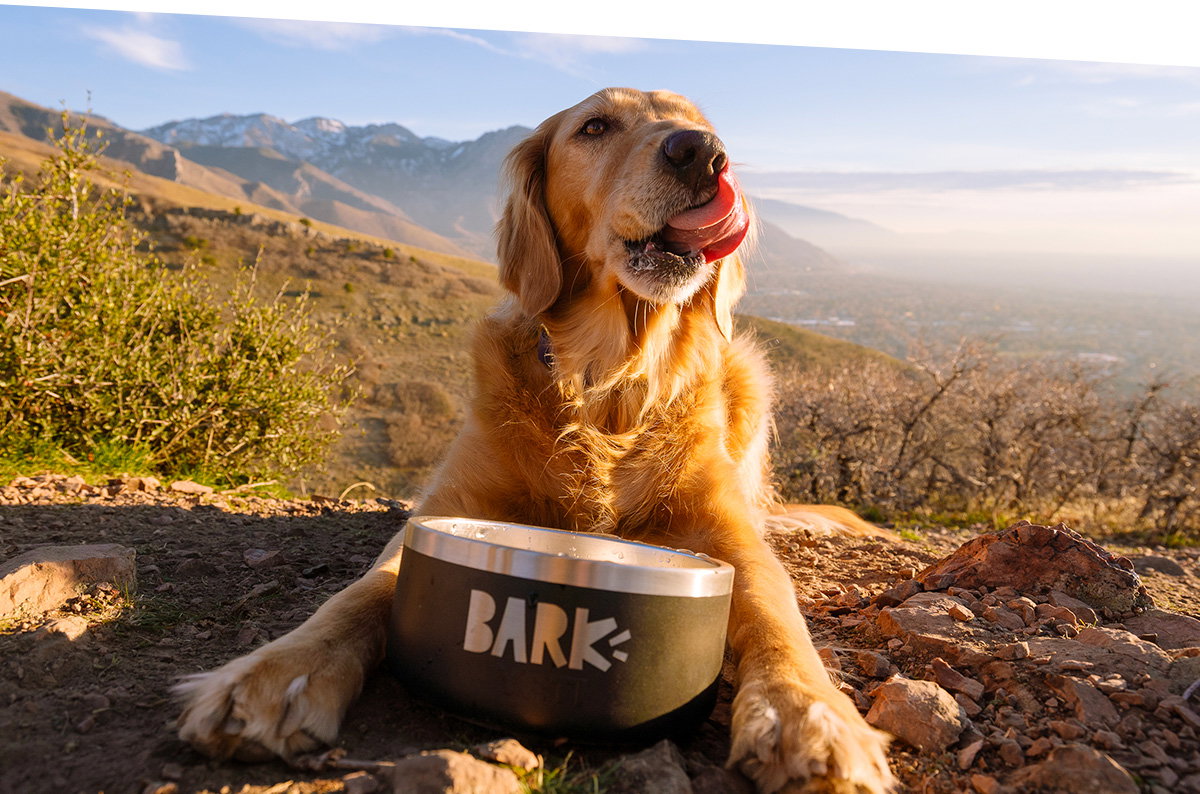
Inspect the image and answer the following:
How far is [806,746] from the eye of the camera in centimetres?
162

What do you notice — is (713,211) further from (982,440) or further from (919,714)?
(982,440)

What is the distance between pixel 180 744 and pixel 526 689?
30.1 inches

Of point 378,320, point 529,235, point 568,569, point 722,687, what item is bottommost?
point 378,320

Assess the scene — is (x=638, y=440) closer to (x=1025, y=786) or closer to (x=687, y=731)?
(x=687, y=731)

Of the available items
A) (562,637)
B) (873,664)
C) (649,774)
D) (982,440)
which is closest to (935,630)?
(873,664)

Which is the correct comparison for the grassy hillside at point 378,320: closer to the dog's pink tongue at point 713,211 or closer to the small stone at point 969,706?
the dog's pink tongue at point 713,211

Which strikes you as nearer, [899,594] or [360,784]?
[360,784]

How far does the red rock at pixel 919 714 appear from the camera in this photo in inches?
72.2

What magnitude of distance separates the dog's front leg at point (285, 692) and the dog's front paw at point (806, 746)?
3.04ft

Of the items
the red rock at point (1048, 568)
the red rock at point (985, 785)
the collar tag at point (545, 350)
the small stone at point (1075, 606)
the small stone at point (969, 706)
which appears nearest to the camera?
the red rock at point (985, 785)

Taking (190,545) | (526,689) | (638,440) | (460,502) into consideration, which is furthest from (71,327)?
(526,689)

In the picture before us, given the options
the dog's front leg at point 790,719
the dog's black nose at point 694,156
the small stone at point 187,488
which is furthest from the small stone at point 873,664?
the small stone at point 187,488

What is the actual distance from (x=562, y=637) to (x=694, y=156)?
1.80 metres

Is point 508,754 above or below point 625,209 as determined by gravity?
below
